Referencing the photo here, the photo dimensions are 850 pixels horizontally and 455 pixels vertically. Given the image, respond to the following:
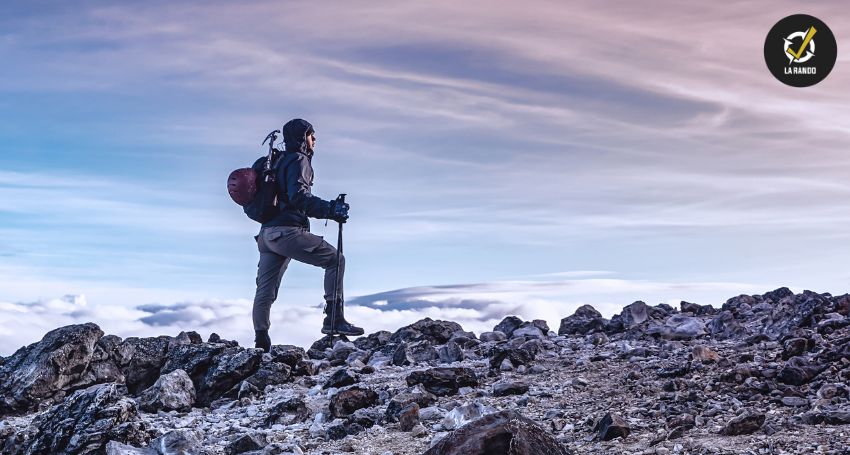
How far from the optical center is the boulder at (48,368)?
14.3 m

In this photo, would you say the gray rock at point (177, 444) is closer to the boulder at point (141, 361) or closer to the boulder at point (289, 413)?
the boulder at point (289, 413)

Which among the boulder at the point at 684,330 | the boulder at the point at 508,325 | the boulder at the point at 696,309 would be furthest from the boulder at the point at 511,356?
the boulder at the point at 696,309

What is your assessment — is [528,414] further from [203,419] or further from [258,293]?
[258,293]

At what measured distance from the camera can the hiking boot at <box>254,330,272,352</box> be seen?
16.6m

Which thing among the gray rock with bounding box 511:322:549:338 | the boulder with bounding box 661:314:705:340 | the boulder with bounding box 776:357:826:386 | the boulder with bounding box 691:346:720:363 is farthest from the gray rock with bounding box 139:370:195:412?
the boulder with bounding box 776:357:826:386

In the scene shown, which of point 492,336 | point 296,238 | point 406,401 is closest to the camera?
point 406,401

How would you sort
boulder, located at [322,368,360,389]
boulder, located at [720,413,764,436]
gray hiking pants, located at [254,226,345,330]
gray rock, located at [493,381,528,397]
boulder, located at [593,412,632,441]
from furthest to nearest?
gray hiking pants, located at [254,226,345,330] → boulder, located at [322,368,360,389] → gray rock, located at [493,381,528,397] → boulder, located at [593,412,632,441] → boulder, located at [720,413,764,436]

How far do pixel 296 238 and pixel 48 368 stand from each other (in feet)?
15.6

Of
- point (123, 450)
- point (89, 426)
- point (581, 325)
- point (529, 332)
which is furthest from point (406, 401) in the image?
point (581, 325)

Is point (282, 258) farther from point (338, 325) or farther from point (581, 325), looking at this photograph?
point (581, 325)

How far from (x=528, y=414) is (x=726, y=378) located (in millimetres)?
2606

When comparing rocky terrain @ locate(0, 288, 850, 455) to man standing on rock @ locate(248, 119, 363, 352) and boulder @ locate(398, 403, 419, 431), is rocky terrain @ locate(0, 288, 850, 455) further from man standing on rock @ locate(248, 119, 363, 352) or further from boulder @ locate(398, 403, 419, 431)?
man standing on rock @ locate(248, 119, 363, 352)

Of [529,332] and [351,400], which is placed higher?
[529,332]

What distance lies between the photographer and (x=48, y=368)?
14602mm
